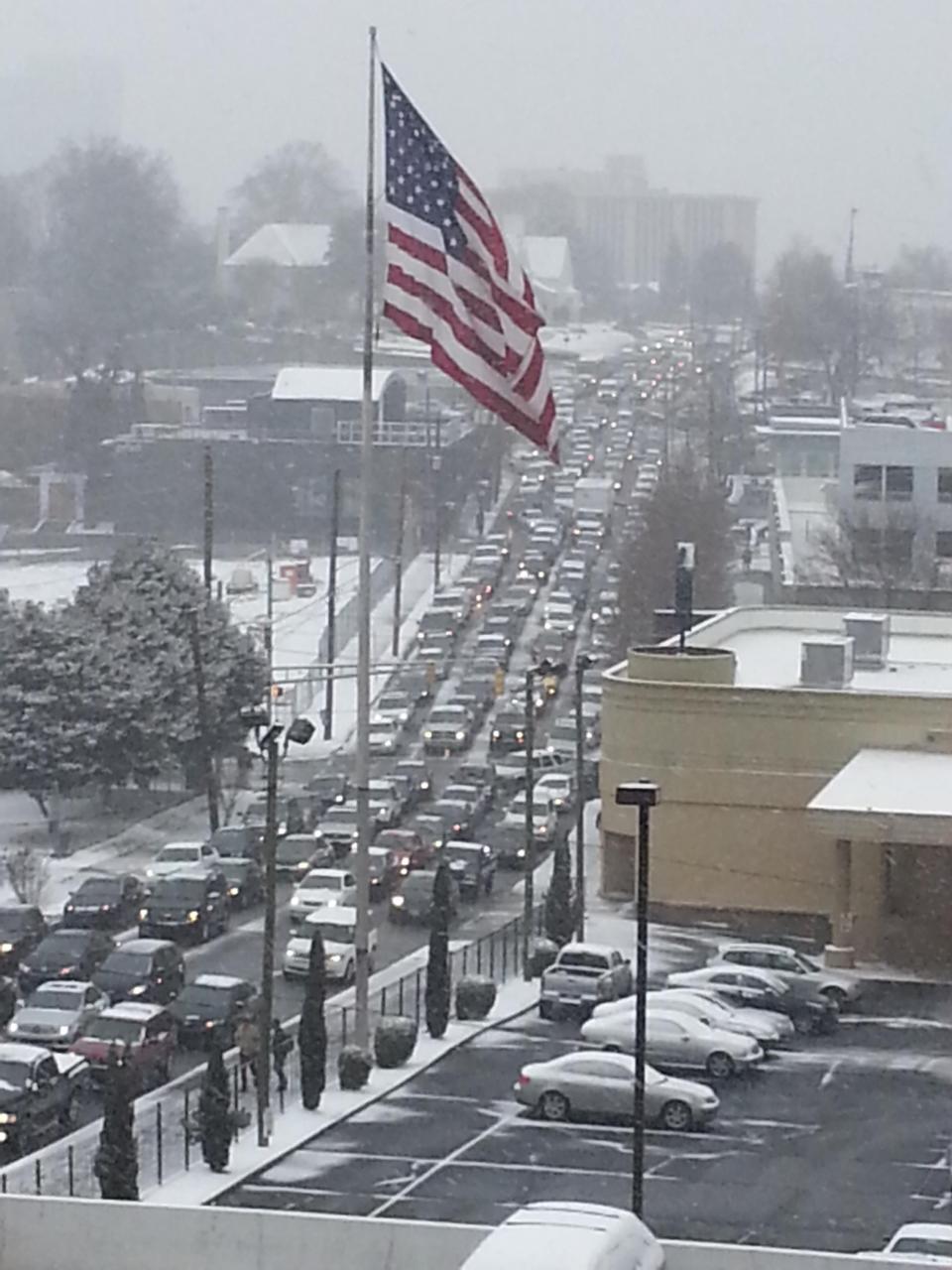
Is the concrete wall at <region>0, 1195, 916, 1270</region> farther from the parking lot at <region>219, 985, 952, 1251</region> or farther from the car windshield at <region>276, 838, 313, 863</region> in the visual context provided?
the car windshield at <region>276, 838, 313, 863</region>

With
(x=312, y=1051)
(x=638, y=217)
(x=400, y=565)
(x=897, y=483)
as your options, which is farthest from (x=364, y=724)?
(x=638, y=217)

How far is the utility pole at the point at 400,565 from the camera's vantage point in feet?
99.3

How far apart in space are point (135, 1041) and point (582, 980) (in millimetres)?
2884

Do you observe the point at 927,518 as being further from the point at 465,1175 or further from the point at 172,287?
the point at 172,287

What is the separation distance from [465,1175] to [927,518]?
2566 centimetres

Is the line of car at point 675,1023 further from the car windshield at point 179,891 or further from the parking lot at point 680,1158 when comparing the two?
the car windshield at point 179,891

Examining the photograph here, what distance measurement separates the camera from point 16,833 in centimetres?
2014

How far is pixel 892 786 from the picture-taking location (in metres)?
16.3

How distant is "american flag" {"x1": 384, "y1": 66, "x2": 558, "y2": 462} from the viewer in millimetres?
9234

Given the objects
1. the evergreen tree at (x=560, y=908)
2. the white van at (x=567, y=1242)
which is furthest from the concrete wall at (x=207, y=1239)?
the evergreen tree at (x=560, y=908)

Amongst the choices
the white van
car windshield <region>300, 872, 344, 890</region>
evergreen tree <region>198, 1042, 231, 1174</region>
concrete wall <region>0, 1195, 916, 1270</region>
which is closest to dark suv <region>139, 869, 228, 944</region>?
car windshield <region>300, 872, 344, 890</region>

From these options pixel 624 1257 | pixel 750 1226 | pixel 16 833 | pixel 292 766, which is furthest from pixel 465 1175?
pixel 292 766

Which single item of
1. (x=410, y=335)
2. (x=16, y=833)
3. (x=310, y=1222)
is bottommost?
(x=16, y=833)

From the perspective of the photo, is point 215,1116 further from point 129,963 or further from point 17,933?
point 17,933
